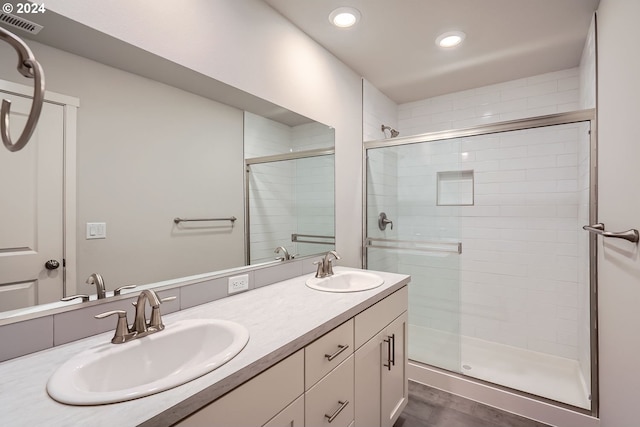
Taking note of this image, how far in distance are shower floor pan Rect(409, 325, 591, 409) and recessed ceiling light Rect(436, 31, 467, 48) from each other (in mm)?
2127

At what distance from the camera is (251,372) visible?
78 cm

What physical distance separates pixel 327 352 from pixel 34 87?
3.53 ft

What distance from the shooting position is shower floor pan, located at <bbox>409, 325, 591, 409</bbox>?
6.53ft

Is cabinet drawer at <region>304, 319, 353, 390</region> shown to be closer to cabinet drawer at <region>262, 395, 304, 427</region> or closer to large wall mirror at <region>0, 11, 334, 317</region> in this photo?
cabinet drawer at <region>262, 395, 304, 427</region>

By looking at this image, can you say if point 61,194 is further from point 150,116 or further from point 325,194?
point 325,194

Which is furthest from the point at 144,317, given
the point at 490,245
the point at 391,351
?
the point at 490,245

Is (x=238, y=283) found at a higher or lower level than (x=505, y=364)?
higher

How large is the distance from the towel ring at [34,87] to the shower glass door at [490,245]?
2235mm

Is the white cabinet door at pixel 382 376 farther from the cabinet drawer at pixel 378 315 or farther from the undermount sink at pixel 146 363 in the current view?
the undermount sink at pixel 146 363

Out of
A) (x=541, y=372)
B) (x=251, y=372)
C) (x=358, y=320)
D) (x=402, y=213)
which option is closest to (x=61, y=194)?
(x=251, y=372)

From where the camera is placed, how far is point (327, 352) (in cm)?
108

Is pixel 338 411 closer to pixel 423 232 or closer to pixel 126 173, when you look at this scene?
pixel 126 173

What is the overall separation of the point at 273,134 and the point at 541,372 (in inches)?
101

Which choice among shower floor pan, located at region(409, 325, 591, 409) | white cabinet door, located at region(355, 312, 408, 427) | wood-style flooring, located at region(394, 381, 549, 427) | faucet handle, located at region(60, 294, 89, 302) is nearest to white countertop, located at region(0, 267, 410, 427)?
faucet handle, located at region(60, 294, 89, 302)
